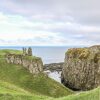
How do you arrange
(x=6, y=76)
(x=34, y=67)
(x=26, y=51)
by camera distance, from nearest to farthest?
(x=6, y=76) < (x=34, y=67) < (x=26, y=51)

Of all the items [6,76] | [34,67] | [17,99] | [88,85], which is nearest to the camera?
[17,99]

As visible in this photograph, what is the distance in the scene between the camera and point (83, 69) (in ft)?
401

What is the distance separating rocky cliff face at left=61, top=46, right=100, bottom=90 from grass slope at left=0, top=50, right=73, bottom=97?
31995 mm

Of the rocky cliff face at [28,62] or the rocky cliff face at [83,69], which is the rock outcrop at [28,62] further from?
the rocky cliff face at [83,69]

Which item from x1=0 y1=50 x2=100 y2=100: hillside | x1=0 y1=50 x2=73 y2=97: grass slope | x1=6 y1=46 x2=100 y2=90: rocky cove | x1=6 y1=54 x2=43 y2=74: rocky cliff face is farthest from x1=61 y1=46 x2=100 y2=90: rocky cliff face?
x1=0 y1=50 x2=100 y2=100: hillside

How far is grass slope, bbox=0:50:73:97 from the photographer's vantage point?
260 ft

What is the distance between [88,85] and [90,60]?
9.72 meters

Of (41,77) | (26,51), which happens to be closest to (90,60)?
(26,51)

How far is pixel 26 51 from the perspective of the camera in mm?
104500

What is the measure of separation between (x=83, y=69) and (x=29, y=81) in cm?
4293

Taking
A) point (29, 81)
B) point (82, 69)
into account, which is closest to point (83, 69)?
point (82, 69)

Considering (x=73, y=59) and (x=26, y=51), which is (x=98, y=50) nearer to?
(x=73, y=59)

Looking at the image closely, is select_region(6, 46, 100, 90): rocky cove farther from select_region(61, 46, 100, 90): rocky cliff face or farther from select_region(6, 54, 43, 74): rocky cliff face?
select_region(6, 54, 43, 74): rocky cliff face

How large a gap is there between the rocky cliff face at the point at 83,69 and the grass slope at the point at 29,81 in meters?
32.0
